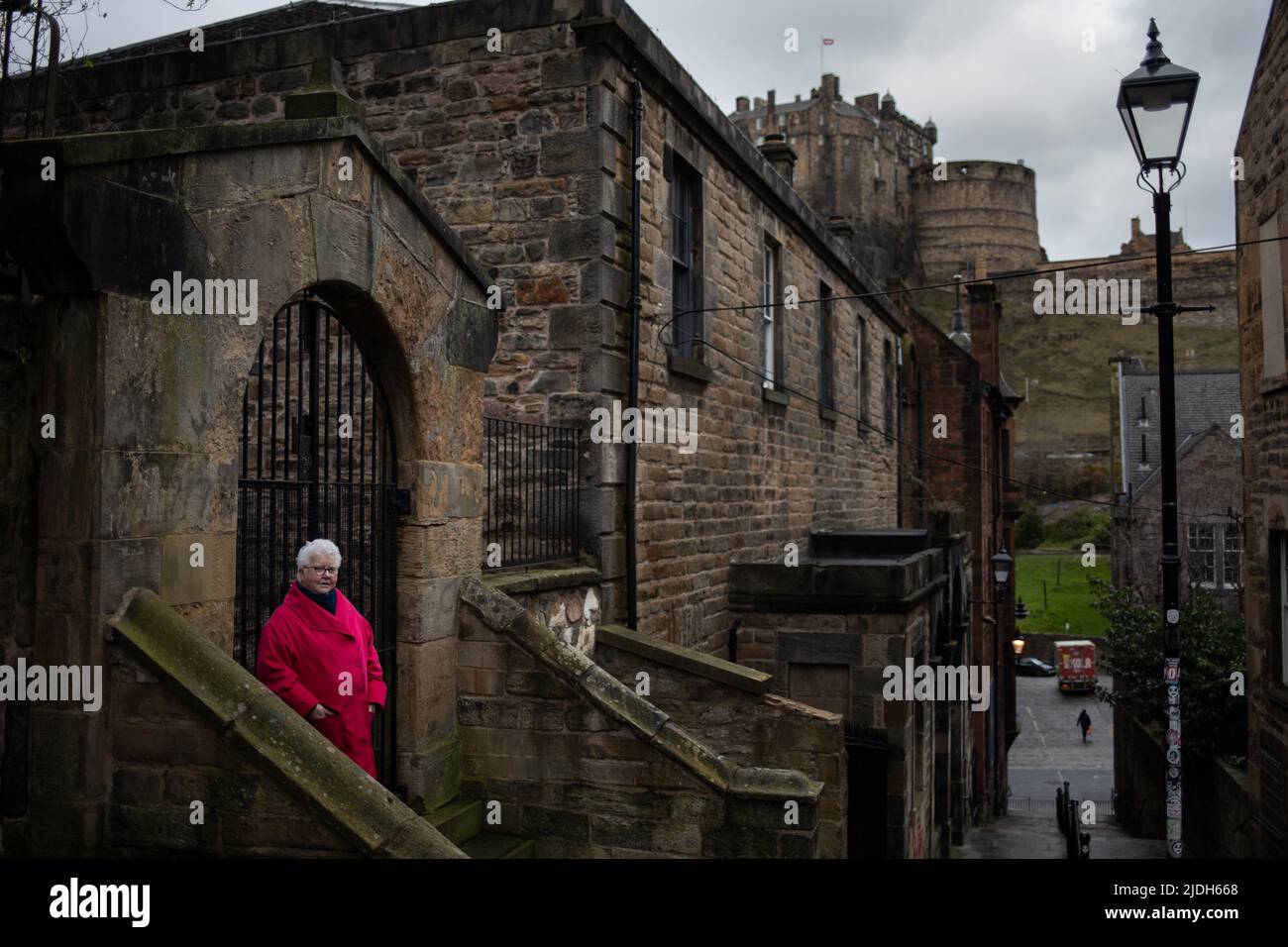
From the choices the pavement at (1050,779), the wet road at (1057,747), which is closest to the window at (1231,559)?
the wet road at (1057,747)

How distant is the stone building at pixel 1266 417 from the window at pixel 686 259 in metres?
5.90

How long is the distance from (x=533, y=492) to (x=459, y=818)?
9.86 ft

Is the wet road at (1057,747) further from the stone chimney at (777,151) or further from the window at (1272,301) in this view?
the stone chimney at (777,151)

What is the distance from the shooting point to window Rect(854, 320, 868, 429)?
18516mm

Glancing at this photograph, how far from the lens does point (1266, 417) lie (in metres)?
11.9

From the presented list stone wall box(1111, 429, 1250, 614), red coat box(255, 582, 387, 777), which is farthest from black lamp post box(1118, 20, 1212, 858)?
stone wall box(1111, 429, 1250, 614)

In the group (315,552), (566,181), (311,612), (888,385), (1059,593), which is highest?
(566,181)

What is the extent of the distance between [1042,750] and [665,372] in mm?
29802

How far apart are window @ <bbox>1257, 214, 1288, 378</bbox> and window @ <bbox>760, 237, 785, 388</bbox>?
5257 mm

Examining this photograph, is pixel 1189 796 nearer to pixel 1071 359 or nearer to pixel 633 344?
pixel 633 344

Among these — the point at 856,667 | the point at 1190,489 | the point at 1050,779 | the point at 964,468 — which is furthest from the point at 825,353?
the point at 1190,489
